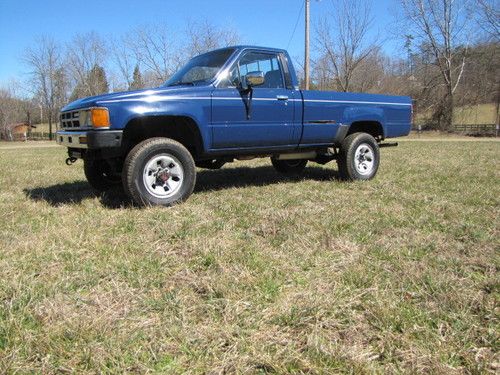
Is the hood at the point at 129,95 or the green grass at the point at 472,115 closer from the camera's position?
the hood at the point at 129,95

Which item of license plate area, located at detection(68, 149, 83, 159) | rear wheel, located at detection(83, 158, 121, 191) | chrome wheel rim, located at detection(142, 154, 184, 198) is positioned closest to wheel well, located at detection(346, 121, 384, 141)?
chrome wheel rim, located at detection(142, 154, 184, 198)

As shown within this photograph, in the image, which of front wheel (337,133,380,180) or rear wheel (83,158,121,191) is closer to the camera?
rear wheel (83,158,121,191)

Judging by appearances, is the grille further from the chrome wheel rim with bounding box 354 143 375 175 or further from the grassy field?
the chrome wheel rim with bounding box 354 143 375 175

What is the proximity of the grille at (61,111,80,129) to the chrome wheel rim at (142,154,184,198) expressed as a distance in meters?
1.03

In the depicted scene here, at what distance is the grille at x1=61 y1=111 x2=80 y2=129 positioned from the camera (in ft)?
16.3

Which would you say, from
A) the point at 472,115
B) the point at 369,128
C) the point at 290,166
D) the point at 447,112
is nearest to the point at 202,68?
the point at 290,166

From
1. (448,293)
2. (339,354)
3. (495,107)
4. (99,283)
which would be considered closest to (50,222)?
(99,283)

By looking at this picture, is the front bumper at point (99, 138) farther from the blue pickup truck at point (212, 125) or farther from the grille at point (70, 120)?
the grille at point (70, 120)

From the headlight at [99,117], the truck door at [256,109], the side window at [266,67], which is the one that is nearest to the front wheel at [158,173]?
the headlight at [99,117]

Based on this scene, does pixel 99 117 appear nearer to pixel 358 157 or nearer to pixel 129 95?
pixel 129 95

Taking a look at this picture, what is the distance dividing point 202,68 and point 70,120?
5.94 feet

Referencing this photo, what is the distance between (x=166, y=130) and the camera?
5297 millimetres

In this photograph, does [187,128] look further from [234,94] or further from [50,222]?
[50,222]

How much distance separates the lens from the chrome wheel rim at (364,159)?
267 inches
